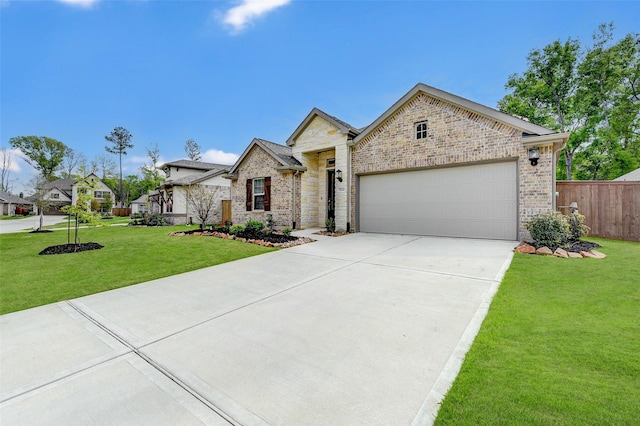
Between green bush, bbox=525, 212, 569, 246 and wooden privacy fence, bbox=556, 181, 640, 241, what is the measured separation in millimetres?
2894

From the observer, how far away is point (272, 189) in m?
12.7

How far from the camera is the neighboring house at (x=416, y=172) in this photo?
7.95 meters

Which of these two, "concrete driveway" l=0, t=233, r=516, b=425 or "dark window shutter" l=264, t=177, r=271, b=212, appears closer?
"concrete driveway" l=0, t=233, r=516, b=425

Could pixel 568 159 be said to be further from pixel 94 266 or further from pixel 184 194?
pixel 184 194

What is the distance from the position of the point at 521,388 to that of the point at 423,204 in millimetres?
8093

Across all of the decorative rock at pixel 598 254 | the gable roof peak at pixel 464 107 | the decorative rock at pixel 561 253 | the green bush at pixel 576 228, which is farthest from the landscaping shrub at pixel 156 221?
the decorative rock at pixel 598 254

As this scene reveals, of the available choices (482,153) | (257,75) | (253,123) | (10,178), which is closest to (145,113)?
(253,123)

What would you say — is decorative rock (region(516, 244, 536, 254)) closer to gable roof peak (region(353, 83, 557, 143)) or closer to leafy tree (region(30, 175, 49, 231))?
gable roof peak (region(353, 83, 557, 143))

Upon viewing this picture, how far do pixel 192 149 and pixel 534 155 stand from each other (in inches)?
1696

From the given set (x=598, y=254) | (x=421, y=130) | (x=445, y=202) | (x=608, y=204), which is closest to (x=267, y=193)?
(x=421, y=130)

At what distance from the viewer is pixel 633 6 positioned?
1334 cm

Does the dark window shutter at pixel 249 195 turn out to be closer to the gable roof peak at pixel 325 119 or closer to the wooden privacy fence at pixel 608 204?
the gable roof peak at pixel 325 119

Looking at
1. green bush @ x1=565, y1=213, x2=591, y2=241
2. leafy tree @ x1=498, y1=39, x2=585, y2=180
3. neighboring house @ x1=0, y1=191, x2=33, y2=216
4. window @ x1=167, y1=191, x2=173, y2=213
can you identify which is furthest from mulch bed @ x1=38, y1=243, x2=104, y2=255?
neighboring house @ x1=0, y1=191, x2=33, y2=216

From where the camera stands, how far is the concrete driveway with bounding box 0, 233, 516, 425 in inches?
75.9
